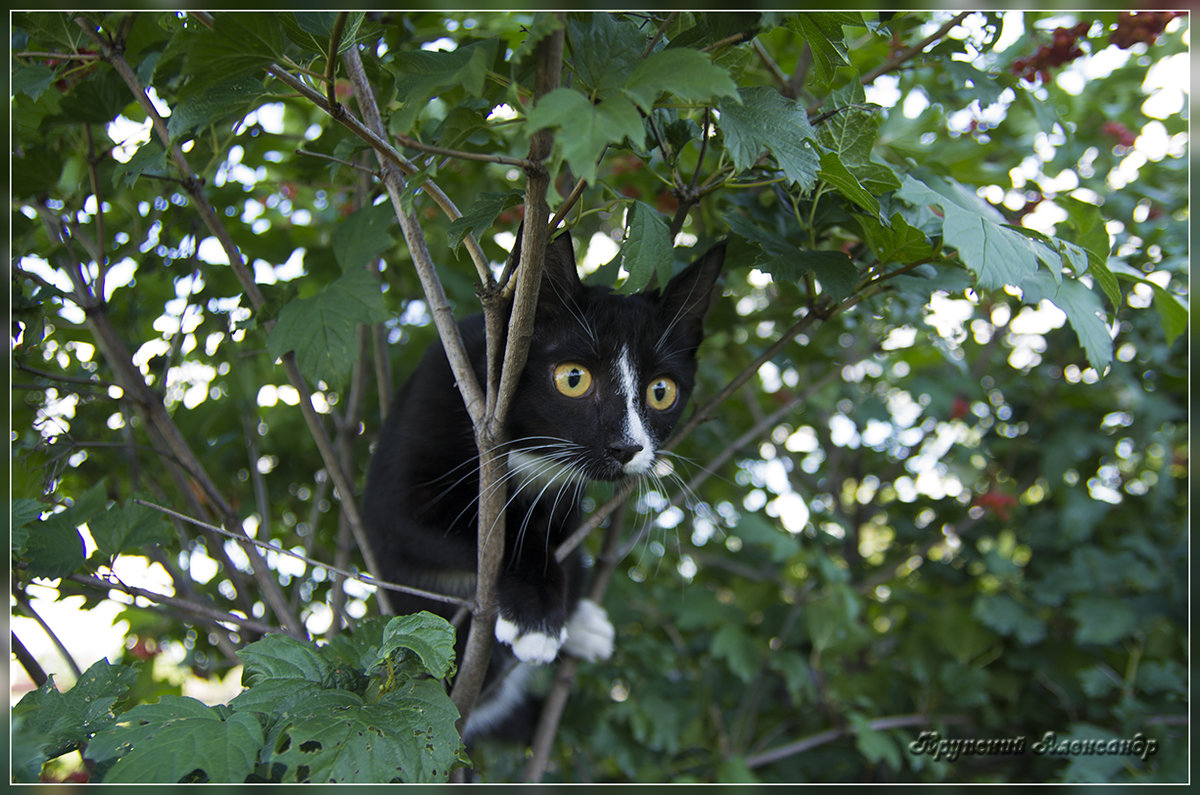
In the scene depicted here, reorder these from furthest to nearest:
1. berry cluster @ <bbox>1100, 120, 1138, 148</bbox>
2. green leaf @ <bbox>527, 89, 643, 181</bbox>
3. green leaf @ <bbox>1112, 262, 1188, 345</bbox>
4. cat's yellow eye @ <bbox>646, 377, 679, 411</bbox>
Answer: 1. berry cluster @ <bbox>1100, 120, 1138, 148</bbox>
2. cat's yellow eye @ <bbox>646, 377, 679, 411</bbox>
3. green leaf @ <bbox>1112, 262, 1188, 345</bbox>
4. green leaf @ <bbox>527, 89, 643, 181</bbox>

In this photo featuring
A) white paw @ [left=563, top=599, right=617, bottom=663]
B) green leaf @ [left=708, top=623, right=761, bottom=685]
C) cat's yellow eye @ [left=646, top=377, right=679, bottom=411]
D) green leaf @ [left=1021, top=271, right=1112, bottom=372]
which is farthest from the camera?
green leaf @ [left=708, top=623, right=761, bottom=685]

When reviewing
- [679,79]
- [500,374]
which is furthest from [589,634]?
[679,79]

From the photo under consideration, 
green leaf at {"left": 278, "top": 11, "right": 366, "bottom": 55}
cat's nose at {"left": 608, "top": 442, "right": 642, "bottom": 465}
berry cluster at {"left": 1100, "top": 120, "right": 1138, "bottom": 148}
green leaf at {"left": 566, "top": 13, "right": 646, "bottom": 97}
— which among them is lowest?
berry cluster at {"left": 1100, "top": 120, "right": 1138, "bottom": 148}

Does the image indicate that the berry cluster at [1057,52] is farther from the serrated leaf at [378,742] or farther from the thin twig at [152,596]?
the thin twig at [152,596]

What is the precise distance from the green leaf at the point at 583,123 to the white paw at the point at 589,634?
1.42m

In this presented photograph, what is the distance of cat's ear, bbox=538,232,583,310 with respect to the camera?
1459mm

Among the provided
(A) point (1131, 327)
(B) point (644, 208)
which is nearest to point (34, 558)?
(B) point (644, 208)

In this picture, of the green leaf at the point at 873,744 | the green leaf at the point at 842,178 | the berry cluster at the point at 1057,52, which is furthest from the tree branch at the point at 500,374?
the berry cluster at the point at 1057,52

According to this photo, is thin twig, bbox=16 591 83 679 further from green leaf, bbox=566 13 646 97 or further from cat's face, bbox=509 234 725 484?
green leaf, bbox=566 13 646 97

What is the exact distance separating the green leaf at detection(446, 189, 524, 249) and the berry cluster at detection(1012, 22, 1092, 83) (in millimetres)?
1300

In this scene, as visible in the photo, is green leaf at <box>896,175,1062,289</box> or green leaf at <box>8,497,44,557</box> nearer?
green leaf at <box>896,175,1062,289</box>

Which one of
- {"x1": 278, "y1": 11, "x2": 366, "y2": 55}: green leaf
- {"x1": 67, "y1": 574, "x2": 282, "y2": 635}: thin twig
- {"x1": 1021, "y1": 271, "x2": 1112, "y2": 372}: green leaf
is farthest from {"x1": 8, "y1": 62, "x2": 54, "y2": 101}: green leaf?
{"x1": 1021, "y1": 271, "x2": 1112, "y2": 372}: green leaf

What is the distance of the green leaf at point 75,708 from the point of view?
1027mm

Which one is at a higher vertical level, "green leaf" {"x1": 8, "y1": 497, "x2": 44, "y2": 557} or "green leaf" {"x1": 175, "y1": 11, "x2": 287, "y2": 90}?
"green leaf" {"x1": 175, "y1": 11, "x2": 287, "y2": 90}
